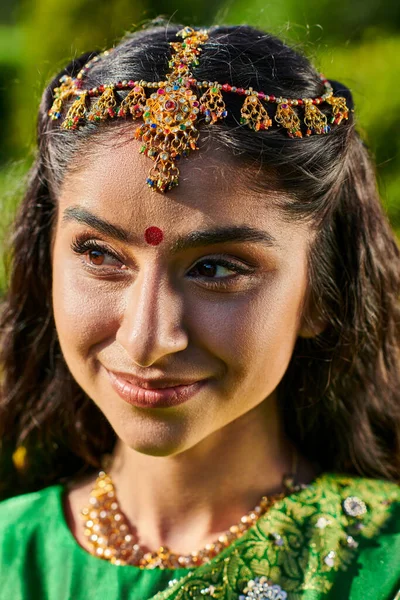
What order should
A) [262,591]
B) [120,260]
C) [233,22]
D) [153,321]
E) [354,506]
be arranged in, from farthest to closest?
[233,22] < [354,506] < [262,591] < [120,260] < [153,321]

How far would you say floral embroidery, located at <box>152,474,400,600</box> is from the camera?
1.79 meters

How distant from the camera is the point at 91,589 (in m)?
1.88

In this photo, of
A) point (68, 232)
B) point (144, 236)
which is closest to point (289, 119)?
point (144, 236)

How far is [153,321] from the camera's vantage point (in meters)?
1.57

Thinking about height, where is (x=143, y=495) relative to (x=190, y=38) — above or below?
below

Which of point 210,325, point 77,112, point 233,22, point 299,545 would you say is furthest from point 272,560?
point 233,22

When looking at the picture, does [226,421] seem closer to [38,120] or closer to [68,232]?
[68,232]

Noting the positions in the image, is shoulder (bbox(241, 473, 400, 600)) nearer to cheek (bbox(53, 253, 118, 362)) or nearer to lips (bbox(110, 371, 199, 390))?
lips (bbox(110, 371, 199, 390))

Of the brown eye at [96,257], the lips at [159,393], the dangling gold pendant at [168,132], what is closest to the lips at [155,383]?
the lips at [159,393]

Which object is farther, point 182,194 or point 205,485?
point 205,485

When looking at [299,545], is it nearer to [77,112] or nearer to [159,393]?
[159,393]

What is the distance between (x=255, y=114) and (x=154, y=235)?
33 cm

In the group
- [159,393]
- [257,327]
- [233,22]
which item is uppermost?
[233,22]

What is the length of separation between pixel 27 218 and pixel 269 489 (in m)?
0.93
